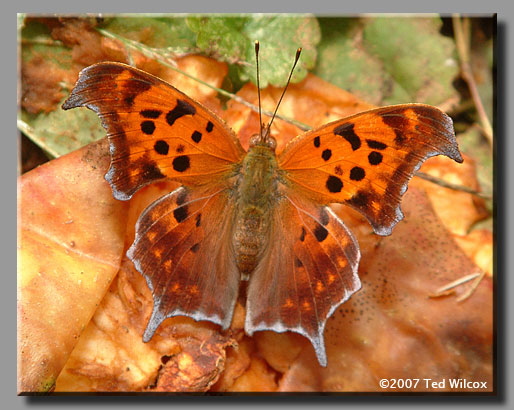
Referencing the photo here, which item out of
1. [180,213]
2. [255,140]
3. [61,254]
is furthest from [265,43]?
[61,254]

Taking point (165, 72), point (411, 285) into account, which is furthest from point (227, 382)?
point (165, 72)

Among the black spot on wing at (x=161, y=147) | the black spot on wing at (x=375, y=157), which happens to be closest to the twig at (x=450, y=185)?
the black spot on wing at (x=375, y=157)

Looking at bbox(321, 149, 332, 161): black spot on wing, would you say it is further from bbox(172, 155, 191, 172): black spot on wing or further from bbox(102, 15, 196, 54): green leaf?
bbox(102, 15, 196, 54): green leaf

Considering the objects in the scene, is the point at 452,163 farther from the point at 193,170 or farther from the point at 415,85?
the point at 193,170

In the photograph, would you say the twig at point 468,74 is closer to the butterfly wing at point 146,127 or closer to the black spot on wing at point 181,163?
the butterfly wing at point 146,127

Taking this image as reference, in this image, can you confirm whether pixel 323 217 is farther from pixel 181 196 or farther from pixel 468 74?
pixel 468 74

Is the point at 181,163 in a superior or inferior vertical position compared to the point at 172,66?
inferior
